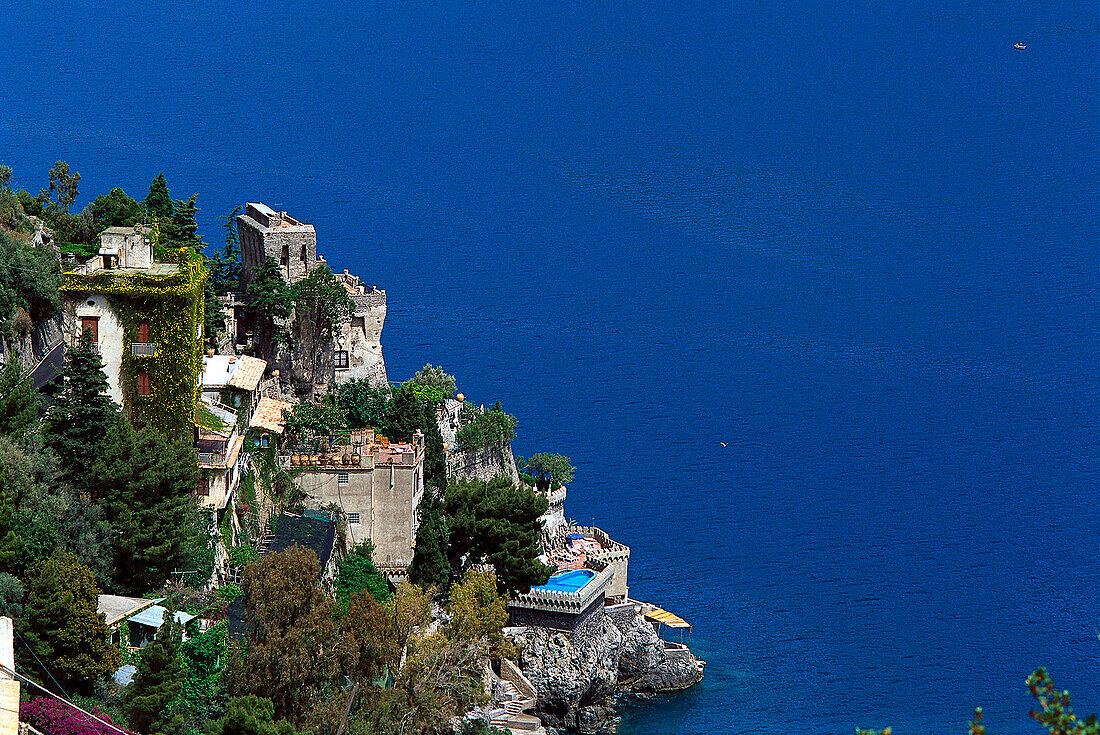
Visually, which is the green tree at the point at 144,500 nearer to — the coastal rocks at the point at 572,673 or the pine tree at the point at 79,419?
the pine tree at the point at 79,419

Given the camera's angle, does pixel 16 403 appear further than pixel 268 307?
No

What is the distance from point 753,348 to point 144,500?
88.6 meters

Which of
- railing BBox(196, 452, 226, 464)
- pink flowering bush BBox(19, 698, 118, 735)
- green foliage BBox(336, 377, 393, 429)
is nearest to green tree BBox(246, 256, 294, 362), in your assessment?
green foliage BBox(336, 377, 393, 429)

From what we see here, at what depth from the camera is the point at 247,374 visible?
222 ft

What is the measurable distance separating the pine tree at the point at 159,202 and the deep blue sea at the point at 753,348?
30550mm

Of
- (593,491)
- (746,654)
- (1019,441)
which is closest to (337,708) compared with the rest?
(746,654)

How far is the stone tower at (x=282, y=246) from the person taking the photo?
75.9 metres

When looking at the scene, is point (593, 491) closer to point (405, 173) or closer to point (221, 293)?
point (221, 293)

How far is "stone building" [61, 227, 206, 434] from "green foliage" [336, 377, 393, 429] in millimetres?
12735

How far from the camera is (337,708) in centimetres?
5431

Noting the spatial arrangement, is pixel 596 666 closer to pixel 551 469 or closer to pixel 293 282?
pixel 551 469

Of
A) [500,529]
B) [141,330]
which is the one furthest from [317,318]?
[141,330]

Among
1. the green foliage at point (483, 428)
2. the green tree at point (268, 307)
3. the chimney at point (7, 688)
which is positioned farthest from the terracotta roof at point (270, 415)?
the chimney at point (7, 688)

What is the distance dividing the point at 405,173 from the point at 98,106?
31.8 meters
